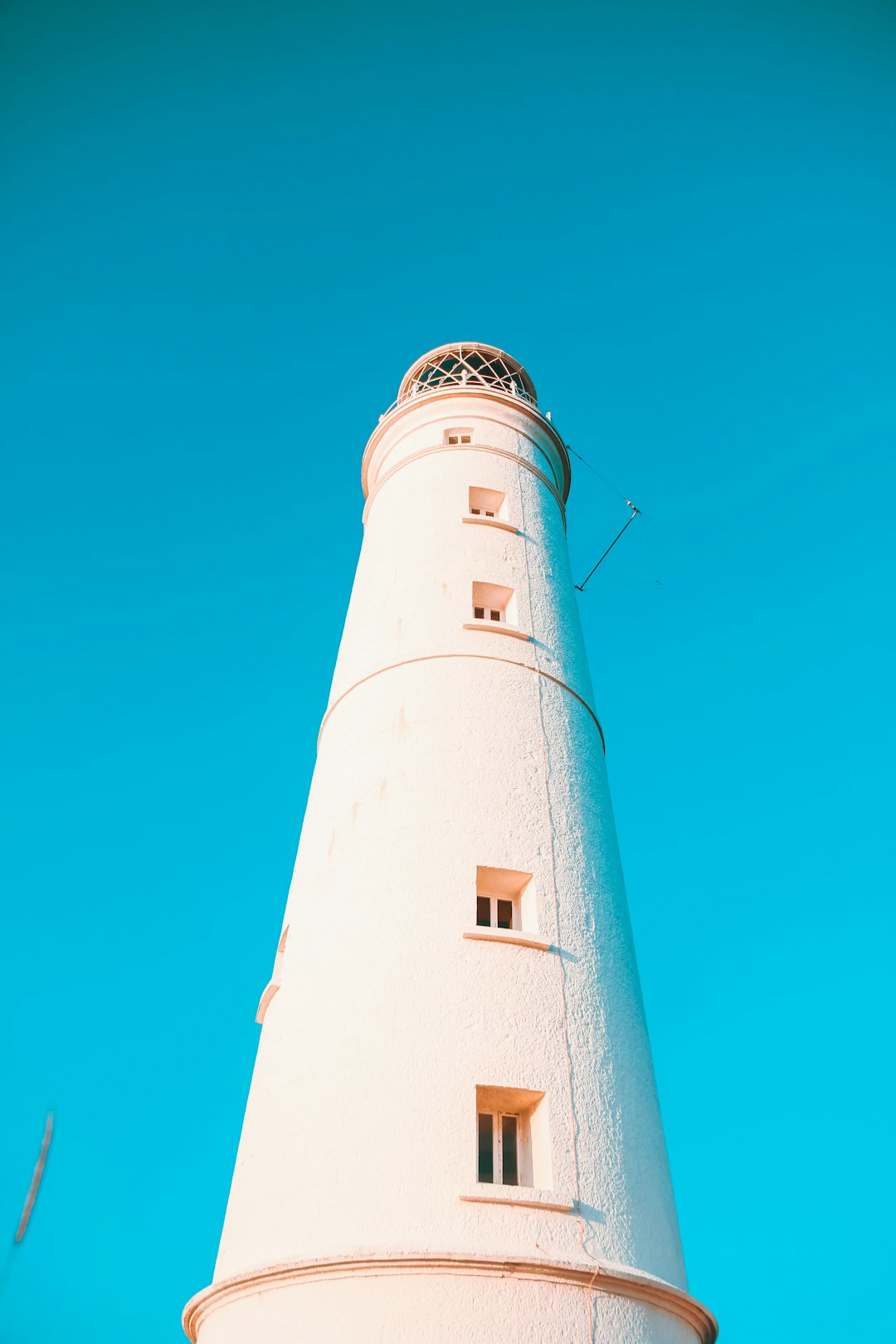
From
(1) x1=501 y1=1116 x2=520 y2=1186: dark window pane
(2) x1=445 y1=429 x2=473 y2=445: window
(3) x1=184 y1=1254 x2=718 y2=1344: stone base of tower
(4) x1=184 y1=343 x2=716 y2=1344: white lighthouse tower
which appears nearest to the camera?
(3) x1=184 y1=1254 x2=718 y2=1344: stone base of tower

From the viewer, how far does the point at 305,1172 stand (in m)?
10.4

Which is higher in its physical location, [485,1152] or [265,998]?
[265,998]

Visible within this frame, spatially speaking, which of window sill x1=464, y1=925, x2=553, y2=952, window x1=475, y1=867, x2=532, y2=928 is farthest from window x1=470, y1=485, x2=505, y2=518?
window sill x1=464, y1=925, x2=553, y2=952

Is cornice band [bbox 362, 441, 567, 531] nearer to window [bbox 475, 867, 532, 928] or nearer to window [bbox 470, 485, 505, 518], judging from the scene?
window [bbox 470, 485, 505, 518]

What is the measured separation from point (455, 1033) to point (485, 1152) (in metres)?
1.33

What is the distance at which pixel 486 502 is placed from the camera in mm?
20234

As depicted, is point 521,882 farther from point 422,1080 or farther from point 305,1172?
point 305,1172

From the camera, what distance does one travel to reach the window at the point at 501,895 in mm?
12953

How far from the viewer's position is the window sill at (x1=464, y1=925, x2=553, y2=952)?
12.0 meters

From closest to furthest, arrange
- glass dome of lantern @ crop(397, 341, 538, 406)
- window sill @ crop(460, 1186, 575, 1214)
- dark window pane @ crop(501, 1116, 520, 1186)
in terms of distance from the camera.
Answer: window sill @ crop(460, 1186, 575, 1214) → dark window pane @ crop(501, 1116, 520, 1186) → glass dome of lantern @ crop(397, 341, 538, 406)

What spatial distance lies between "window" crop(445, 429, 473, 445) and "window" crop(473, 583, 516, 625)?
18.1ft

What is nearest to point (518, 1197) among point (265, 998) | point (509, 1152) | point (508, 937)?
point (509, 1152)

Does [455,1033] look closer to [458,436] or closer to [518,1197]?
[518,1197]

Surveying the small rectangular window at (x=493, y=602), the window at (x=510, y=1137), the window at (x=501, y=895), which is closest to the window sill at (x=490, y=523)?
the small rectangular window at (x=493, y=602)
